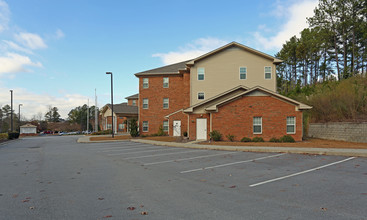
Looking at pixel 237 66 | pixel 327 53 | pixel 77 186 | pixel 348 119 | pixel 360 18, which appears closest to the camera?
pixel 77 186

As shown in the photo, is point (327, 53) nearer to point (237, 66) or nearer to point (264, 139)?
point (237, 66)

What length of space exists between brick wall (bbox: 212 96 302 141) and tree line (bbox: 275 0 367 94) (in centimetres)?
1647

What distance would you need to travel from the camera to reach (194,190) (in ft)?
23.4

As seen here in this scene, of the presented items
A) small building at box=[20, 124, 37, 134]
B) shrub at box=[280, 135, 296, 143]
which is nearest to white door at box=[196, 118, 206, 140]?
shrub at box=[280, 135, 296, 143]

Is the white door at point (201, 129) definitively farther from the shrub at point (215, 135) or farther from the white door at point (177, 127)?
the white door at point (177, 127)

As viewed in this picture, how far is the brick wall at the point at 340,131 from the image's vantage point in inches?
793

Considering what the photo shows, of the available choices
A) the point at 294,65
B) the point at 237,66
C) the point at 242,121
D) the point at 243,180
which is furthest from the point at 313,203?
the point at 294,65

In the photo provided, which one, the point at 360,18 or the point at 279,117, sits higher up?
the point at 360,18

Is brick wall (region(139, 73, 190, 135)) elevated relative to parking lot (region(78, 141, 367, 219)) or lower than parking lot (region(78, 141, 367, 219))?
elevated

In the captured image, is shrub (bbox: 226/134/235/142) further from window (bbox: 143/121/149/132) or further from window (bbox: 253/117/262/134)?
window (bbox: 143/121/149/132)

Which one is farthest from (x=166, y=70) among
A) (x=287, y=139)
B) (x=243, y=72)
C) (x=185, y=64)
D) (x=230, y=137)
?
(x=287, y=139)

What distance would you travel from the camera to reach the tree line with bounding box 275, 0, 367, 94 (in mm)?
40156

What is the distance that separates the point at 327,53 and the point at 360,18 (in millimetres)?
10915

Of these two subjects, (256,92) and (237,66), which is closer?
(256,92)
